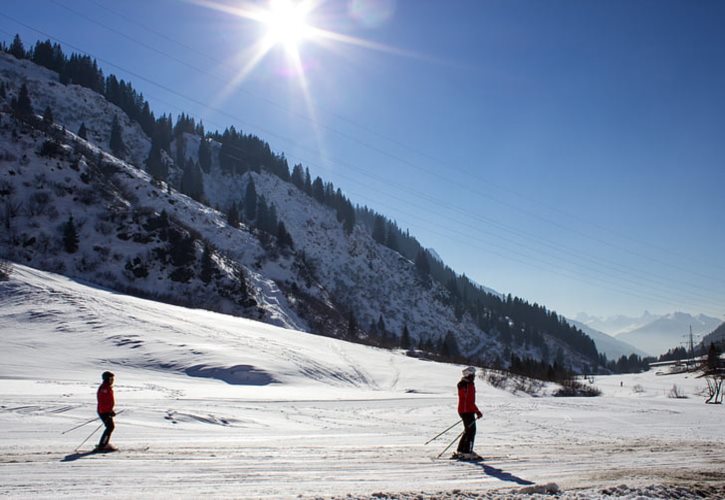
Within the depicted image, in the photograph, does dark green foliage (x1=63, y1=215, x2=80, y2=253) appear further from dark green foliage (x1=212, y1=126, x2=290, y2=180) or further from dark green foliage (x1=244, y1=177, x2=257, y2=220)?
dark green foliage (x1=212, y1=126, x2=290, y2=180)

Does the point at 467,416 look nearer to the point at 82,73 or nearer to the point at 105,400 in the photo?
the point at 105,400

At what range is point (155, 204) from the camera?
8775 cm

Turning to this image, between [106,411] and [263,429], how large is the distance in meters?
5.22

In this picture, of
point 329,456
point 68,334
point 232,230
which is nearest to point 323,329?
point 232,230

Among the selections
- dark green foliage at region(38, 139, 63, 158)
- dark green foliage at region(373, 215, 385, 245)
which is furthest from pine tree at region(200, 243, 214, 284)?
dark green foliage at region(373, 215, 385, 245)

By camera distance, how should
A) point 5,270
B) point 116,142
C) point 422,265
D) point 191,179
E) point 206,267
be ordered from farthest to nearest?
1. point 422,265
2. point 191,179
3. point 116,142
4. point 206,267
5. point 5,270

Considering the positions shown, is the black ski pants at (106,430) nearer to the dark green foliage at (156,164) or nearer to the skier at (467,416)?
the skier at (467,416)

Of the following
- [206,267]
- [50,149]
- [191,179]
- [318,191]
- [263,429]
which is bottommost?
[263,429]

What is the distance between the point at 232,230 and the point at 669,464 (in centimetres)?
9714

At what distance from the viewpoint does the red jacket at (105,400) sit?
1042 cm

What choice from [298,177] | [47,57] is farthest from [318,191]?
[47,57]

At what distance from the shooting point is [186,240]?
73.9 metres

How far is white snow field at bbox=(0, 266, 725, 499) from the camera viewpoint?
24.5 feet

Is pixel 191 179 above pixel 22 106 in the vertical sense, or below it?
above
